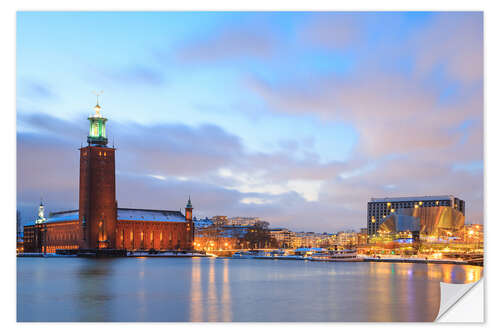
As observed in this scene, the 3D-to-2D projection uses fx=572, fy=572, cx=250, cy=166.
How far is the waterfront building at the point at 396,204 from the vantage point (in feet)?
363

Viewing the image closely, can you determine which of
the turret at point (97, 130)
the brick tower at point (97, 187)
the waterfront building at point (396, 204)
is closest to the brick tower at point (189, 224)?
the brick tower at point (97, 187)

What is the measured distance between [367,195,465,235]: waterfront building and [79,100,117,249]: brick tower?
5251 cm

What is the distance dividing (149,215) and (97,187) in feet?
58.2

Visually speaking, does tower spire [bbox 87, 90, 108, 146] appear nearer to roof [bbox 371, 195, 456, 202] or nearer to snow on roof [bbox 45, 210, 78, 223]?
snow on roof [bbox 45, 210, 78, 223]

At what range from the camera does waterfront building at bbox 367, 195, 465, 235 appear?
4355 inches

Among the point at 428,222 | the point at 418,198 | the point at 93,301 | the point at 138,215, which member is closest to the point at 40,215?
the point at 138,215

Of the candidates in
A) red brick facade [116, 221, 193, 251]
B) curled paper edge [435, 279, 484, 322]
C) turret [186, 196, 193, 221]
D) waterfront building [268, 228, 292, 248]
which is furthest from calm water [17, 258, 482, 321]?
waterfront building [268, 228, 292, 248]

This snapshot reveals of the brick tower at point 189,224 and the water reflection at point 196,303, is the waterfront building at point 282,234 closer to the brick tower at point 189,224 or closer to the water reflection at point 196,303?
the brick tower at point 189,224

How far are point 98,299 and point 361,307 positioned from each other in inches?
363
